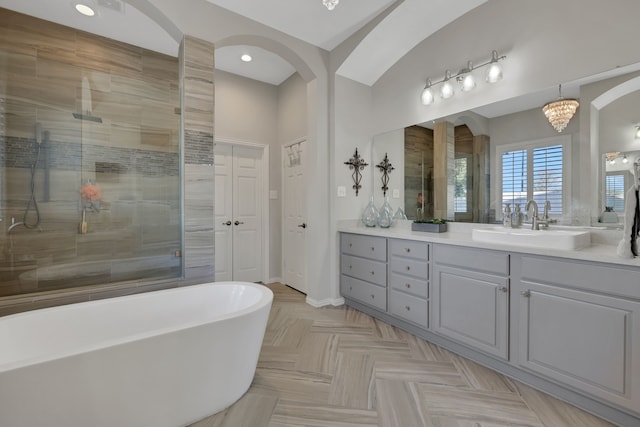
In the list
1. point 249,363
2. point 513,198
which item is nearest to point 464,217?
point 513,198

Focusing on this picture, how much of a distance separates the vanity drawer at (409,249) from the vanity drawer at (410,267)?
4 cm

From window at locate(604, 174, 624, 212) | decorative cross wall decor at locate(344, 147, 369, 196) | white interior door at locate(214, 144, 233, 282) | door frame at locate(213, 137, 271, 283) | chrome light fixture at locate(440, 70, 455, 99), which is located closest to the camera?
window at locate(604, 174, 624, 212)

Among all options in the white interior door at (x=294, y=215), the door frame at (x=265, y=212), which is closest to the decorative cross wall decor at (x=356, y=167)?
the white interior door at (x=294, y=215)

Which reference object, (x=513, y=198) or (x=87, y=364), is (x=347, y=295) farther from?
(x=87, y=364)

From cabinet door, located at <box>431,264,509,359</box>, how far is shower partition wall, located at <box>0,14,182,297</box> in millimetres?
2172

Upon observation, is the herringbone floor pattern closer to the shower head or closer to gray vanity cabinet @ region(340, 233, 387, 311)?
gray vanity cabinet @ region(340, 233, 387, 311)

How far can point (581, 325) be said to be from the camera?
1598 mm

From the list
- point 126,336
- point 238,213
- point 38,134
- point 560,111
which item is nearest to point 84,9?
point 38,134

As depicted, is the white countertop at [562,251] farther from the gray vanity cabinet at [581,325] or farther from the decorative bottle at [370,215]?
the decorative bottle at [370,215]

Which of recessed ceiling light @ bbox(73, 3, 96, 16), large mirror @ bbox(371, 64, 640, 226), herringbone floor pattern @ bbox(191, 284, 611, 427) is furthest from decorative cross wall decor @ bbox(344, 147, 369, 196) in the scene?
recessed ceiling light @ bbox(73, 3, 96, 16)

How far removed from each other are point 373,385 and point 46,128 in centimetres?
340

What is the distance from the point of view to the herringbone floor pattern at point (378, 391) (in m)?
1.57

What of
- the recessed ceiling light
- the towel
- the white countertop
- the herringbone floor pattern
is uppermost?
the recessed ceiling light

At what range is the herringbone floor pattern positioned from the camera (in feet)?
5.15
